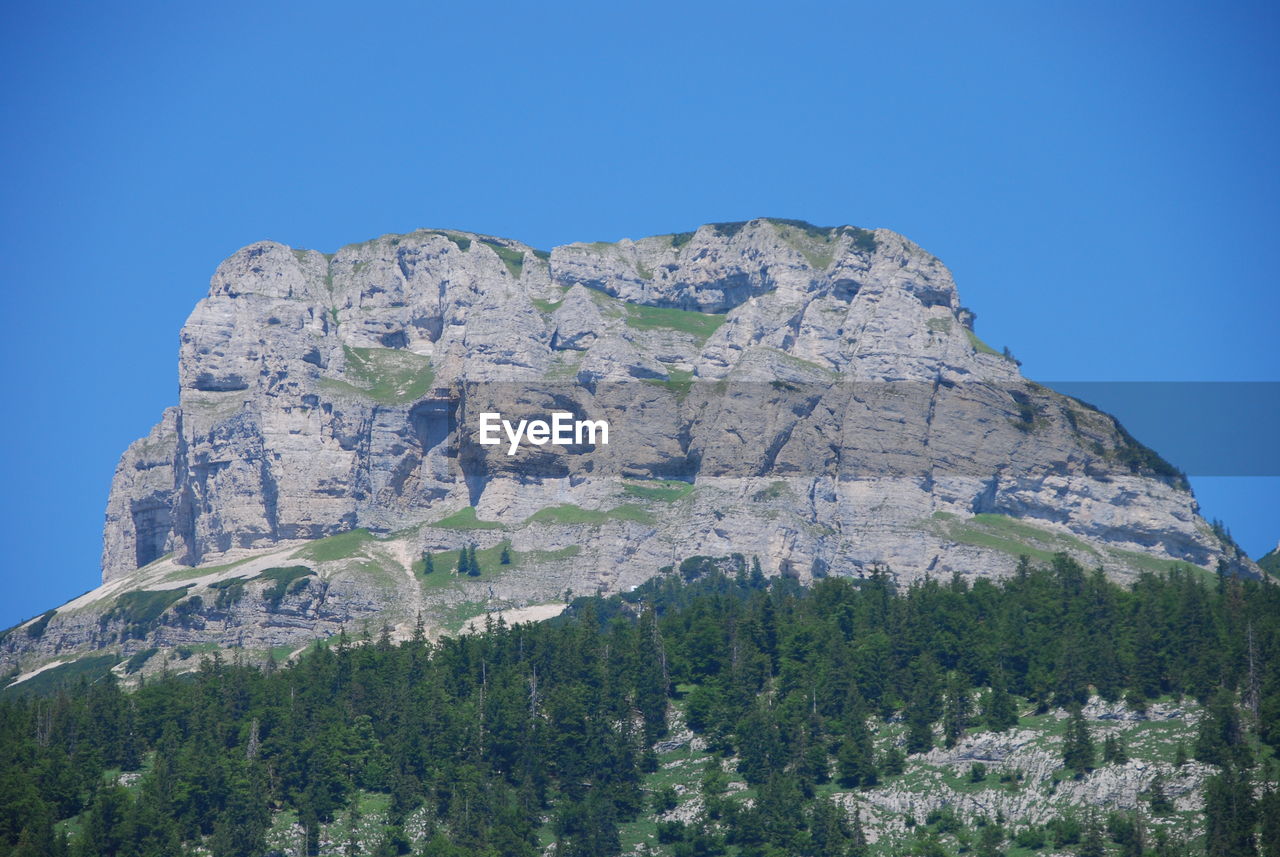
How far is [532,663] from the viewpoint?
17212 centimetres

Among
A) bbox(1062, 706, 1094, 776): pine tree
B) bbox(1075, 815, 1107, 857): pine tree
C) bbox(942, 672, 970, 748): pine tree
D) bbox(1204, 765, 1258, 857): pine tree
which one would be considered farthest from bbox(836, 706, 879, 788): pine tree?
bbox(1204, 765, 1258, 857): pine tree

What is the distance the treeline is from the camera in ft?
460

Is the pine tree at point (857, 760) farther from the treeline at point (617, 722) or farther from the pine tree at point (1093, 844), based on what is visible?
the pine tree at point (1093, 844)

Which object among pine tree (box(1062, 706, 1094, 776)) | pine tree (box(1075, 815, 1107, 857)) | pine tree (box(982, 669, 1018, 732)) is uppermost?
pine tree (box(982, 669, 1018, 732))

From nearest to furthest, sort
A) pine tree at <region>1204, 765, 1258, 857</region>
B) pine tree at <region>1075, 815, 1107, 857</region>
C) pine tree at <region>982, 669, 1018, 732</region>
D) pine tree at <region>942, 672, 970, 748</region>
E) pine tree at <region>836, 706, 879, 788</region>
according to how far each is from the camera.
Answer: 1. pine tree at <region>1204, 765, 1258, 857</region>
2. pine tree at <region>1075, 815, 1107, 857</region>
3. pine tree at <region>836, 706, 879, 788</region>
4. pine tree at <region>982, 669, 1018, 732</region>
5. pine tree at <region>942, 672, 970, 748</region>

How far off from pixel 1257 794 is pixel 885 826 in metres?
24.8

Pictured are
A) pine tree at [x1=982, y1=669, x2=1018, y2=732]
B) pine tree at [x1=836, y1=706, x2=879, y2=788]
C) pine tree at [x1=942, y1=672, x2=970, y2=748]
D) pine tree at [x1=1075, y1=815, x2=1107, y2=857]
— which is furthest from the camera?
pine tree at [x1=942, y1=672, x2=970, y2=748]

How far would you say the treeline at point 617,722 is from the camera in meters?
140

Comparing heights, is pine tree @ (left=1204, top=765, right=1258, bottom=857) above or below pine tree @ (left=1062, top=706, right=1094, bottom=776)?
below

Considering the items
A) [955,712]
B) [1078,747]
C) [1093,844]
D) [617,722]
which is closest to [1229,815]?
[1093,844]

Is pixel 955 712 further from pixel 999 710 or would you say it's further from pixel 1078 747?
pixel 1078 747

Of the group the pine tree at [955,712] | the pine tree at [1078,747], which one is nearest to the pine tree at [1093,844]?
the pine tree at [1078,747]

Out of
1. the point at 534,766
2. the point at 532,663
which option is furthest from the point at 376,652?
the point at 534,766

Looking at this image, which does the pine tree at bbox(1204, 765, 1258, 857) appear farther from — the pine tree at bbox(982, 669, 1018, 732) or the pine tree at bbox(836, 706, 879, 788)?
the pine tree at bbox(836, 706, 879, 788)
